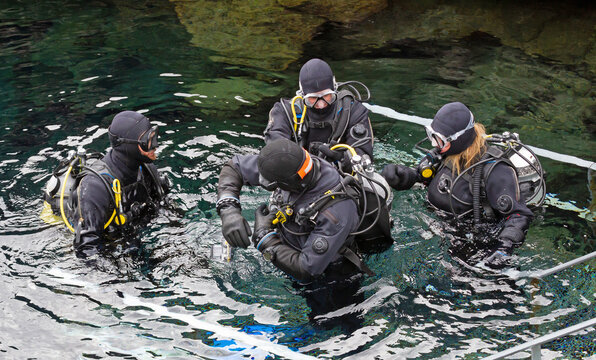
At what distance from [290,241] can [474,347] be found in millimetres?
1512

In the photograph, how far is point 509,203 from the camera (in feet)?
14.5

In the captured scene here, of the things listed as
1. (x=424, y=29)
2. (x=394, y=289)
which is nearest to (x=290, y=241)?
(x=394, y=289)

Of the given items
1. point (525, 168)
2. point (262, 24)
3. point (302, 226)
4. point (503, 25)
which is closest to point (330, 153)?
point (302, 226)

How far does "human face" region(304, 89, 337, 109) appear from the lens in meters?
5.18

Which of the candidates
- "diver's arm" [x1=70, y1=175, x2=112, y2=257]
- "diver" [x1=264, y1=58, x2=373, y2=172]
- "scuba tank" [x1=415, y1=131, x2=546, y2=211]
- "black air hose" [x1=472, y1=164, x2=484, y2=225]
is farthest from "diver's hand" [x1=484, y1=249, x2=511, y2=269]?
"diver's arm" [x1=70, y1=175, x2=112, y2=257]

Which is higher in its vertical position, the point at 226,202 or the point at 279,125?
the point at 279,125

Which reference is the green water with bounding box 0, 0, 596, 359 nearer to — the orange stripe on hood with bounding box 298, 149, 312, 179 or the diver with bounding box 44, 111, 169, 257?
the diver with bounding box 44, 111, 169, 257

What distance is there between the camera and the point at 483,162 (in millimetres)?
4562

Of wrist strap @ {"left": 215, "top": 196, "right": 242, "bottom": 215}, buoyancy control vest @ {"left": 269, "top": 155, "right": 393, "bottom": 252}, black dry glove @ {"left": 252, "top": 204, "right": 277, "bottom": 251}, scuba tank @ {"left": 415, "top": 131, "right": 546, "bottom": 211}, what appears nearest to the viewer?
buoyancy control vest @ {"left": 269, "top": 155, "right": 393, "bottom": 252}

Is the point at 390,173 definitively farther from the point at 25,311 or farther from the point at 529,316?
the point at 25,311

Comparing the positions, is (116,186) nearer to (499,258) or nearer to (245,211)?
(245,211)

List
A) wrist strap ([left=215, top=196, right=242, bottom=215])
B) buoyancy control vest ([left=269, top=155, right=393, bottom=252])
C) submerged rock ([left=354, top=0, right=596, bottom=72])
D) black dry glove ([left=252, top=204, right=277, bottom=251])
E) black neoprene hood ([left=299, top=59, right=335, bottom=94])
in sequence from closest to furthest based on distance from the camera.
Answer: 1. buoyancy control vest ([left=269, top=155, right=393, bottom=252])
2. black dry glove ([left=252, top=204, right=277, bottom=251])
3. wrist strap ([left=215, top=196, right=242, bottom=215])
4. black neoprene hood ([left=299, top=59, right=335, bottom=94])
5. submerged rock ([left=354, top=0, right=596, bottom=72])

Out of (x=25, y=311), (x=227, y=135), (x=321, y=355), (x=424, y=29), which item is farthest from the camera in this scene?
(x=424, y=29)

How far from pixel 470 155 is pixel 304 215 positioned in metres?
1.57
